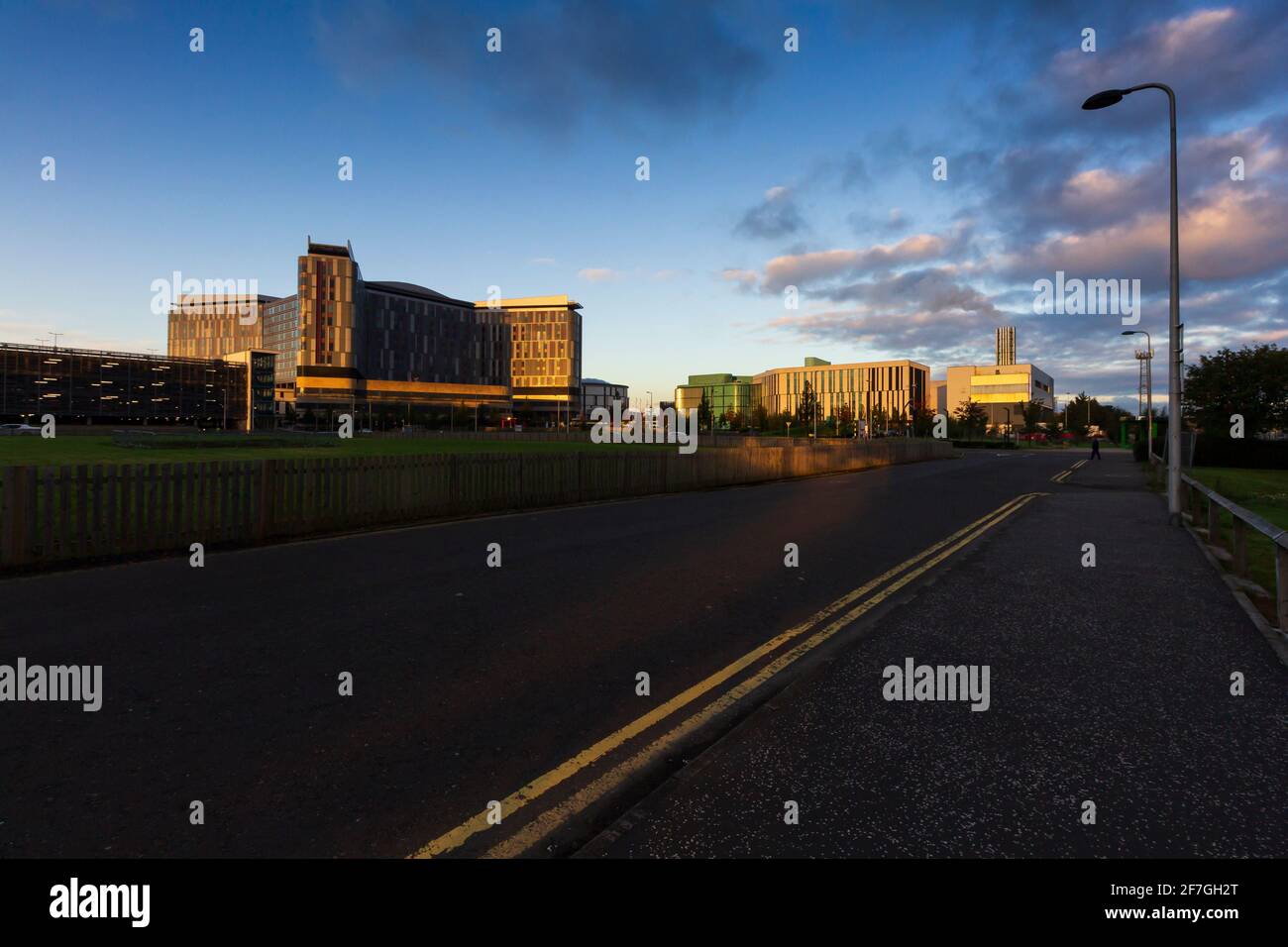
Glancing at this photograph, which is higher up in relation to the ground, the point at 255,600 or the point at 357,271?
the point at 357,271

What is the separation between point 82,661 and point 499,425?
156 meters

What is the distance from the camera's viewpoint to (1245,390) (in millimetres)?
41469

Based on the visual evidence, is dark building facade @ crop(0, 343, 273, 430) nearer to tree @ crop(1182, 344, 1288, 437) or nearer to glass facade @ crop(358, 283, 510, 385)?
glass facade @ crop(358, 283, 510, 385)

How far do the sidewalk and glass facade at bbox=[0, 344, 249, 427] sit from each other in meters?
148

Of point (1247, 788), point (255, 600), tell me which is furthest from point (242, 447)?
point (1247, 788)

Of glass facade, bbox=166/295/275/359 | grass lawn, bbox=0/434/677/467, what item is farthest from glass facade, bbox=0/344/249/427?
grass lawn, bbox=0/434/677/467

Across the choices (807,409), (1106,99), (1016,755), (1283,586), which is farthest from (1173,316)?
(807,409)

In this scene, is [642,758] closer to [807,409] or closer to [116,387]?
[807,409]

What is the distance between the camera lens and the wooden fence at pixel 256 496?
26.9 ft

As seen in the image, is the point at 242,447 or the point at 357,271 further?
the point at 357,271

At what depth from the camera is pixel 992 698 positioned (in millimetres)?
4547

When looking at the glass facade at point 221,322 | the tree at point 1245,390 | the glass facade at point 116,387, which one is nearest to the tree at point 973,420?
the tree at point 1245,390
